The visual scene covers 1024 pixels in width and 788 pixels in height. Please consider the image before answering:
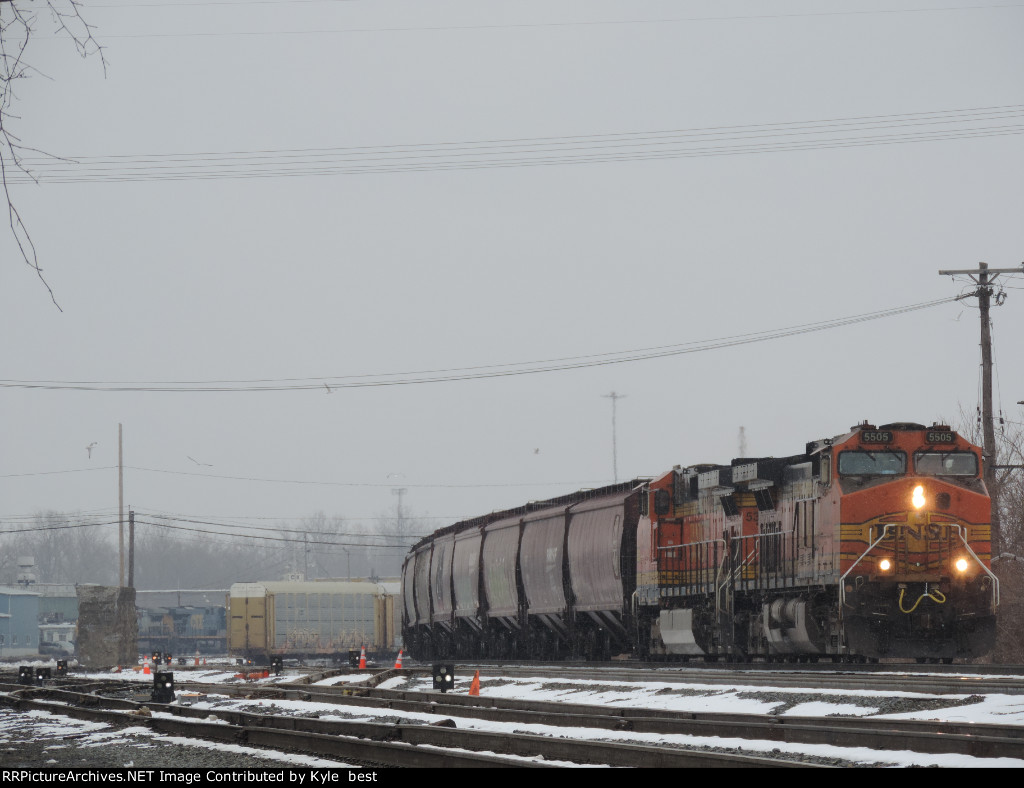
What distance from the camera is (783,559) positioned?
75.2ft

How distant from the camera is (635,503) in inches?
1148

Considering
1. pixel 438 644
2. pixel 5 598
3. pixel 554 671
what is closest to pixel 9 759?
pixel 554 671

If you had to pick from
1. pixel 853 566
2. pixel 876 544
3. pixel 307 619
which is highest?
pixel 876 544

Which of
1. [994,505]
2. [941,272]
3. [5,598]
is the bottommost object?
[5,598]

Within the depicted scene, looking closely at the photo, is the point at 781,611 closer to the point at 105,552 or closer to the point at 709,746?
the point at 709,746

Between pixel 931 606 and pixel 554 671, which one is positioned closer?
pixel 931 606

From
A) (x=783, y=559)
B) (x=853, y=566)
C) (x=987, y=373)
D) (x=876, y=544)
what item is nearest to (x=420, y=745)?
(x=853, y=566)

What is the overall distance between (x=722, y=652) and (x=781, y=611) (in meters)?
3.13

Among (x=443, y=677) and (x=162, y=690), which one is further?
(x=443, y=677)

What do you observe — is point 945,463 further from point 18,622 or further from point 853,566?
point 18,622

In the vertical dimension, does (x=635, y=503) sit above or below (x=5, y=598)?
above

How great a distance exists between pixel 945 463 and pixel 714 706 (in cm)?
771

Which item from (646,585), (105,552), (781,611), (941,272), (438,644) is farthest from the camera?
(105,552)

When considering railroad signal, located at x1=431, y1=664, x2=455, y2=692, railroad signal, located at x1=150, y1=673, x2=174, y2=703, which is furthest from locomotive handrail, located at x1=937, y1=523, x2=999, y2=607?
railroad signal, located at x1=150, y1=673, x2=174, y2=703
